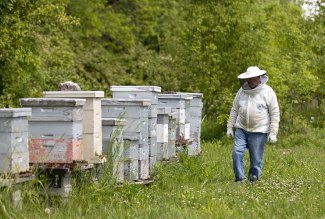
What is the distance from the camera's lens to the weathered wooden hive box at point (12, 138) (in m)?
8.86

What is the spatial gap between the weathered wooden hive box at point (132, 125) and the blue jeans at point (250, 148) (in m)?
1.59

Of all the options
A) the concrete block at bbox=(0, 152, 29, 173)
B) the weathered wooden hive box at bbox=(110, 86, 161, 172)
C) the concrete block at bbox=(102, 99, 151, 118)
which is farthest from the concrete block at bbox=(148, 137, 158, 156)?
the concrete block at bbox=(0, 152, 29, 173)

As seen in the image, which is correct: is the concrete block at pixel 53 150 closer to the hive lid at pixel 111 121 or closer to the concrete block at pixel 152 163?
the hive lid at pixel 111 121

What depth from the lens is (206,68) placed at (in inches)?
1059

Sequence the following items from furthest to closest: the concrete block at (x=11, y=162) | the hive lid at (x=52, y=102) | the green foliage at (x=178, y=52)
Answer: the green foliage at (x=178, y=52) → the hive lid at (x=52, y=102) → the concrete block at (x=11, y=162)

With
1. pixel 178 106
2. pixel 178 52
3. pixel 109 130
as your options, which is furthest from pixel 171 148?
pixel 178 52

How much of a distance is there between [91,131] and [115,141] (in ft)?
3.37

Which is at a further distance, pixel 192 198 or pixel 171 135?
pixel 171 135

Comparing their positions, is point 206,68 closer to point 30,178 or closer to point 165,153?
point 165,153

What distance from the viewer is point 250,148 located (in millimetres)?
12789

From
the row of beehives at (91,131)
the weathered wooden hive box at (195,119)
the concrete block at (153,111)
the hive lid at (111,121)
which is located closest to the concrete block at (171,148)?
the row of beehives at (91,131)

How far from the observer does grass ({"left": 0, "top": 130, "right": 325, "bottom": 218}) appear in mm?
8812

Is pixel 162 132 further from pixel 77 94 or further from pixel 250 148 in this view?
pixel 77 94

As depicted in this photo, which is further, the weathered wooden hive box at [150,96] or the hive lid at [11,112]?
the weathered wooden hive box at [150,96]
